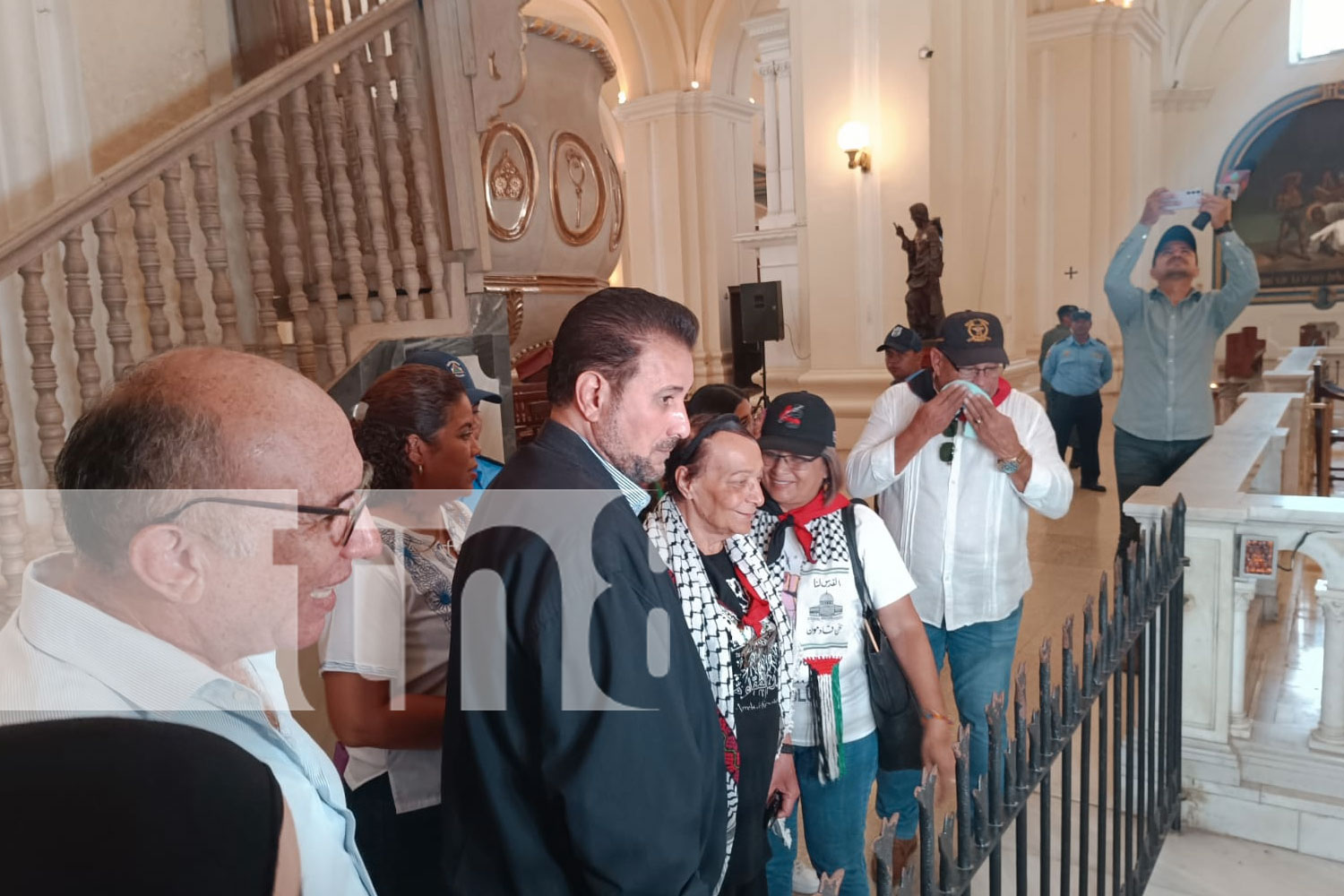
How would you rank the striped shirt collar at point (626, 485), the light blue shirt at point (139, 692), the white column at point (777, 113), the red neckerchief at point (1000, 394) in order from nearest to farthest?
1. the light blue shirt at point (139, 692)
2. the striped shirt collar at point (626, 485)
3. the red neckerchief at point (1000, 394)
4. the white column at point (777, 113)

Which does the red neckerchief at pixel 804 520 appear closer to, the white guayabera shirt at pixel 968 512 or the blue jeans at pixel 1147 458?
the white guayabera shirt at pixel 968 512

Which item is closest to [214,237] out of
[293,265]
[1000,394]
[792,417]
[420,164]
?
[293,265]

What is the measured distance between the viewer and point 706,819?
1.36m

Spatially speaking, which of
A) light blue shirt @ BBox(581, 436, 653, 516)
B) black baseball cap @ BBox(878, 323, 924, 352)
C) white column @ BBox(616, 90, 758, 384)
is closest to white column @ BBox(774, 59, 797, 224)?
white column @ BBox(616, 90, 758, 384)

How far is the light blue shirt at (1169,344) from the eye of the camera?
395 cm

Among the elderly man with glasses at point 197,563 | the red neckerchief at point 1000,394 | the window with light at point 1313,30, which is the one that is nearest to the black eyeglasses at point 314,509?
the elderly man with glasses at point 197,563

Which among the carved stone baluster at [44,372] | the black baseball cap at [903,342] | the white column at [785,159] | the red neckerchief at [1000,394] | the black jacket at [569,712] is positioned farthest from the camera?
the white column at [785,159]

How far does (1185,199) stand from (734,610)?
3205 mm

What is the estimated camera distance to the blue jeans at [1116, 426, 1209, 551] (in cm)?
413

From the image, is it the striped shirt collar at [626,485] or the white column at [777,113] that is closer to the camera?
the striped shirt collar at [626,485]

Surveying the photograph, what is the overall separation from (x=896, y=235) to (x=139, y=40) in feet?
19.6

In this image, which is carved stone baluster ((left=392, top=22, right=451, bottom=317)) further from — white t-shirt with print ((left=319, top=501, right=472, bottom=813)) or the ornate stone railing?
white t-shirt with print ((left=319, top=501, right=472, bottom=813))

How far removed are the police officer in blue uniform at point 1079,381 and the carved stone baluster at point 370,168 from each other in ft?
19.8

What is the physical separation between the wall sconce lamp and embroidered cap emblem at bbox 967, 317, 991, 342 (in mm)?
5337
